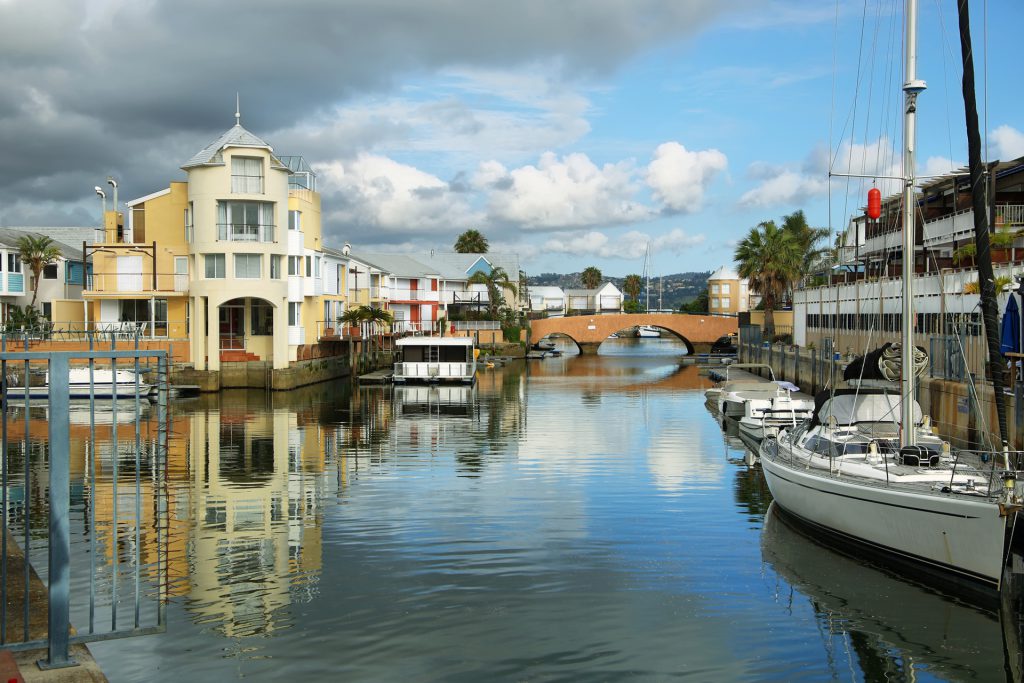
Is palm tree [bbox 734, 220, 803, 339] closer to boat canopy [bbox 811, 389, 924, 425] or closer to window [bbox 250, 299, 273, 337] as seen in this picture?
window [bbox 250, 299, 273, 337]

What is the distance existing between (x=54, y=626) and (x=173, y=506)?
14651 mm

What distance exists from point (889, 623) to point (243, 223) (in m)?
49.2

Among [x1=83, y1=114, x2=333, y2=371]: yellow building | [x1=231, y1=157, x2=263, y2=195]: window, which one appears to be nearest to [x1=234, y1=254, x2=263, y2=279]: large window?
[x1=83, y1=114, x2=333, y2=371]: yellow building

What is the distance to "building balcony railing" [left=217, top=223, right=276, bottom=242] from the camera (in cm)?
5731

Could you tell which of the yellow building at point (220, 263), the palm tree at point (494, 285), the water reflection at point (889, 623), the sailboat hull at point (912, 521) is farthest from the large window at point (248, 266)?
the palm tree at point (494, 285)

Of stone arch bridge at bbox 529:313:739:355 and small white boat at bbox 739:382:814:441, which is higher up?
stone arch bridge at bbox 529:313:739:355

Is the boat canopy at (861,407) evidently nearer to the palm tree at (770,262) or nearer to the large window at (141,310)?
the large window at (141,310)

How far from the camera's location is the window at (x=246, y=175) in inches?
2261

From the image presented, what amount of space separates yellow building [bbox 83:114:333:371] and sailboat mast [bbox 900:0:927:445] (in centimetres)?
4307

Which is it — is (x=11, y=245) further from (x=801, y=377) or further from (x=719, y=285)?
(x=719, y=285)

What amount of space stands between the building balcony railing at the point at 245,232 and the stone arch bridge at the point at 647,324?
2154 inches

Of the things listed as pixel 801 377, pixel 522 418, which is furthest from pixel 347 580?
pixel 801 377

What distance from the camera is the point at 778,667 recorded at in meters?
13.7

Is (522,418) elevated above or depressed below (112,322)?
below
